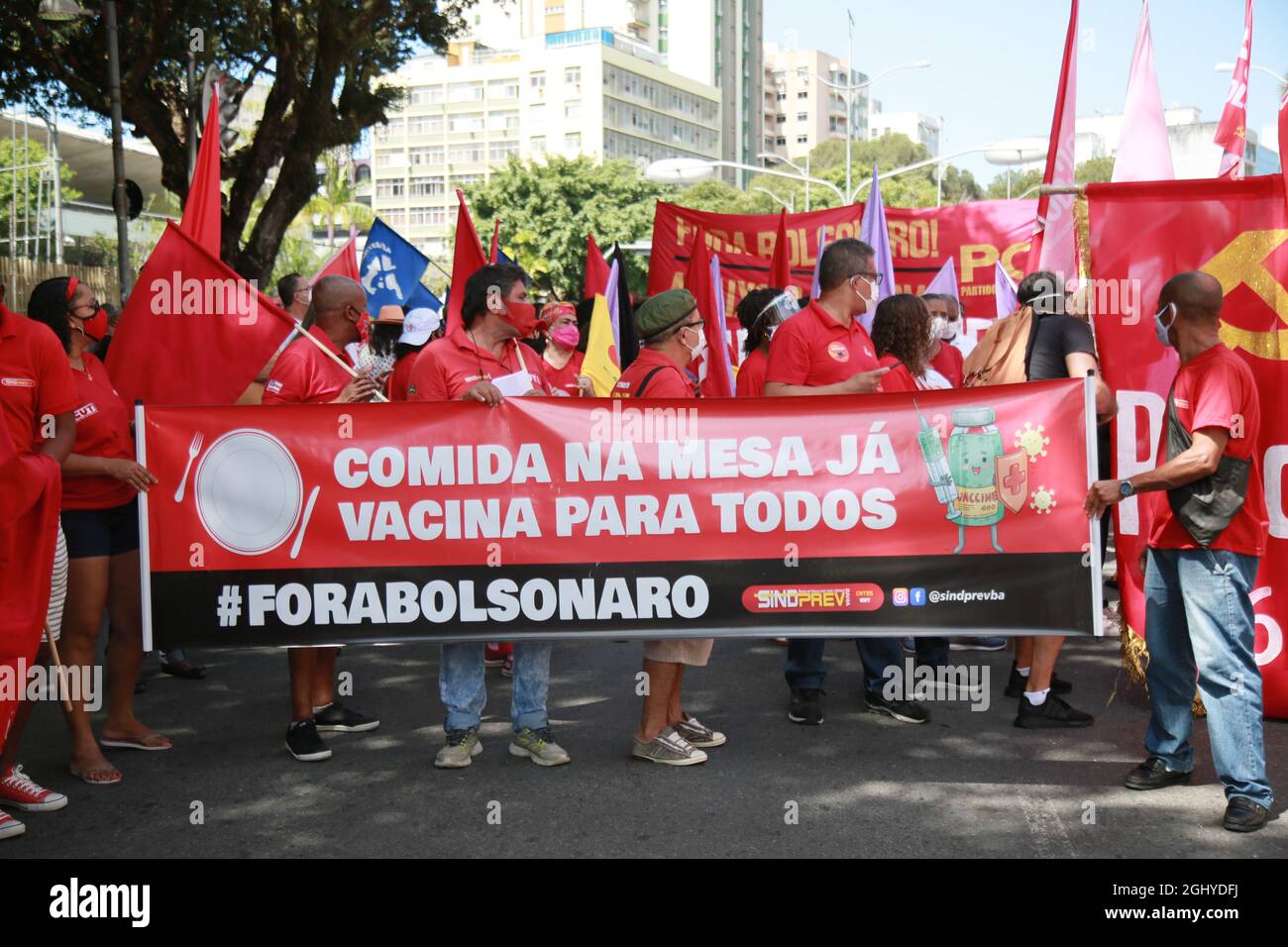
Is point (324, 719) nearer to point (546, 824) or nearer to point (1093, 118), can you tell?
point (546, 824)

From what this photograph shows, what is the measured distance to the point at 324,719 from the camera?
20.5 ft

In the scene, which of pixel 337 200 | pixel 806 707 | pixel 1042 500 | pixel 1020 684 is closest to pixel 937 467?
pixel 1042 500

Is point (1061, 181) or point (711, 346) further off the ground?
point (1061, 181)

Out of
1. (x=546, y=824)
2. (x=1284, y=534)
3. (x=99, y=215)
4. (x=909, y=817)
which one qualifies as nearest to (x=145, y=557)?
(x=546, y=824)

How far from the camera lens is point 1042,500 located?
519 cm

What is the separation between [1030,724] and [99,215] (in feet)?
209

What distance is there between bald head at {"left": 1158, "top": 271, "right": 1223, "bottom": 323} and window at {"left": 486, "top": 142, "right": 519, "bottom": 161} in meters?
106

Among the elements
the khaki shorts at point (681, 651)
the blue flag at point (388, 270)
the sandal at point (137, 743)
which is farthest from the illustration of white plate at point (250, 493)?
the blue flag at point (388, 270)

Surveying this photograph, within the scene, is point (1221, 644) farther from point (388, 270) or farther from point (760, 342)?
point (388, 270)

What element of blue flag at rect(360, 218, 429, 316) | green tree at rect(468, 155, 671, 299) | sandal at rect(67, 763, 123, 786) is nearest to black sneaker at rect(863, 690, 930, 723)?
sandal at rect(67, 763, 123, 786)

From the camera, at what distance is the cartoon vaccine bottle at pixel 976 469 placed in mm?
5219

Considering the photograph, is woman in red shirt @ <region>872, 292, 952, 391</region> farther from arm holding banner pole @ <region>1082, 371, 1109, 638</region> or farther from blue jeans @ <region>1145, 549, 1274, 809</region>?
blue jeans @ <region>1145, 549, 1274, 809</region>

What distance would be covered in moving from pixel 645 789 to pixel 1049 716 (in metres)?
2.04

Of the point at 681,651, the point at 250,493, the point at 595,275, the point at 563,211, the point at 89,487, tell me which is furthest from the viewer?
the point at 563,211
